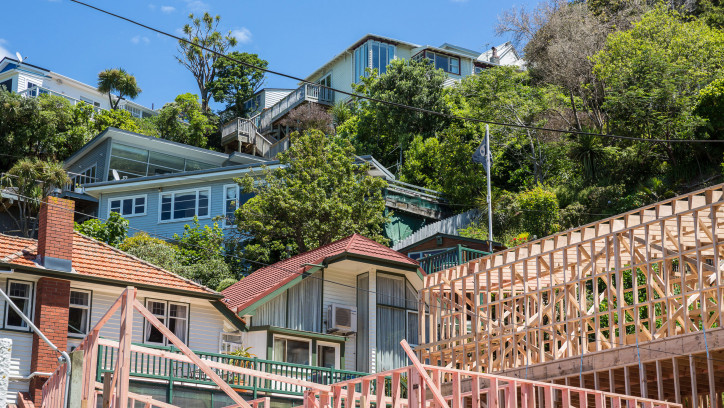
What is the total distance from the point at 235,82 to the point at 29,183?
1097 inches

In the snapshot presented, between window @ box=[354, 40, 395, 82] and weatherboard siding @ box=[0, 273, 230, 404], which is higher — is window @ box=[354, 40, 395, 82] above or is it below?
above

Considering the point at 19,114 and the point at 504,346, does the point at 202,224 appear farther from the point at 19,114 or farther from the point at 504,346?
the point at 504,346

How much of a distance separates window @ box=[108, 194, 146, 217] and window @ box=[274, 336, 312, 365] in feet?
68.5

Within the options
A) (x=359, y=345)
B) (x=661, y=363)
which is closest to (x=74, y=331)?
(x=359, y=345)

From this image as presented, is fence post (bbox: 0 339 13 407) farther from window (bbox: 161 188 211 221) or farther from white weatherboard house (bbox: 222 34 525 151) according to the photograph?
white weatherboard house (bbox: 222 34 525 151)

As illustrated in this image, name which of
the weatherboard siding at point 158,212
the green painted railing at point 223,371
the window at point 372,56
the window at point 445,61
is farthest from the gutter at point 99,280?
the window at point 445,61

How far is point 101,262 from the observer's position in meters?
24.7

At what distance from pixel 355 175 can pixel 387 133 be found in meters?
12.4

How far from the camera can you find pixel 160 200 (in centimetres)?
4534

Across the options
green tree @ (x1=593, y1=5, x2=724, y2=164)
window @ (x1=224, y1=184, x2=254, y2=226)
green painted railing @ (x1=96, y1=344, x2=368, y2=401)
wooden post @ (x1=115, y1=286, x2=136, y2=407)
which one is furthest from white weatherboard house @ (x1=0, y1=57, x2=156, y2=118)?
wooden post @ (x1=115, y1=286, x2=136, y2=407)

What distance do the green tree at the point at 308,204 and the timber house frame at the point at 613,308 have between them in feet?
46.1

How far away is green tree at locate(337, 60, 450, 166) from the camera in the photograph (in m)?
50.4

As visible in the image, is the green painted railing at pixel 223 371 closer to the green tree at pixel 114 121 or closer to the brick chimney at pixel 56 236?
the brick chimney at pixel 56 236

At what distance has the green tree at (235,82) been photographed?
67.8 m
